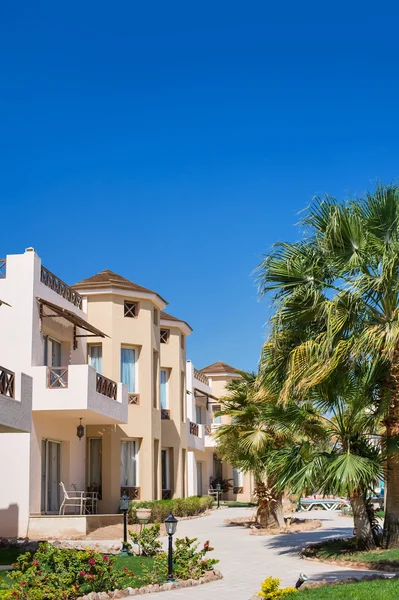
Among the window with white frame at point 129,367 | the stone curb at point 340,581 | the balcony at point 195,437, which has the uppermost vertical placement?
the window with white frame at point 129,367

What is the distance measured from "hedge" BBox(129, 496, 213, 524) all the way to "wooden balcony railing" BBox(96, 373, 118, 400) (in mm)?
3918

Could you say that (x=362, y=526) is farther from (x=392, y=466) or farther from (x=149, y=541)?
(x=149, y=541)

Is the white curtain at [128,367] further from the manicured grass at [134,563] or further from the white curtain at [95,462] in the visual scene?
the manicured grass at [134,563]

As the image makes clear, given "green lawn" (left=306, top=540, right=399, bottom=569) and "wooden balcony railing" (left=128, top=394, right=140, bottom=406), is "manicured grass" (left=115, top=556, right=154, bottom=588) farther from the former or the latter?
"wooden balcony railing" (left=128, top=394, right=140, bottom=406)

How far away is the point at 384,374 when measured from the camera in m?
15.5

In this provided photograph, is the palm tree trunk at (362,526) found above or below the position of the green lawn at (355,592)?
above

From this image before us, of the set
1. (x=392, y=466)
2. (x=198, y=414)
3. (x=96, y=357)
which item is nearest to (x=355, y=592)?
(x=392, y=466)

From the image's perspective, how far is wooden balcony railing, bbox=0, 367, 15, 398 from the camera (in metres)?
16.4

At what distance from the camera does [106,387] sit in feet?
79.9

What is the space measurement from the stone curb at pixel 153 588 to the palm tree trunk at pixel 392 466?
387cm

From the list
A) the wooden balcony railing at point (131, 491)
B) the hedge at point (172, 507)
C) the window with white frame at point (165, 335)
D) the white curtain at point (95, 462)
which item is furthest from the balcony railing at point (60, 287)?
the window with white frame at point (165, 335)

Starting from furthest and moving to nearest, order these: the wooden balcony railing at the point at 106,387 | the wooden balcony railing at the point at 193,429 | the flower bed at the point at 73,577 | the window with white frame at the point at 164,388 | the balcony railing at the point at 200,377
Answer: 1. the balcony railing at the point at 200,377
2. the wooden balcony railing at the point at 193,429
3. the window with white frame at the point at 164,388
4. the wooden balcony railing at the point at 106,387
5. the flower bed at the point at 73,577

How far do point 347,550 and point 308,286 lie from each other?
5.39 meters

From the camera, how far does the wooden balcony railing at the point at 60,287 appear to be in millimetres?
23094
